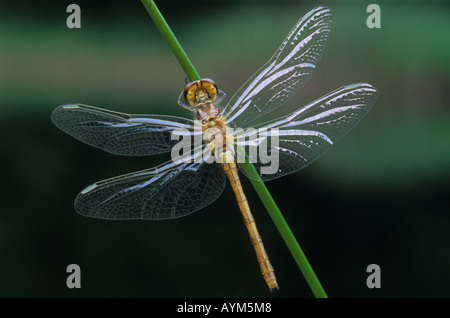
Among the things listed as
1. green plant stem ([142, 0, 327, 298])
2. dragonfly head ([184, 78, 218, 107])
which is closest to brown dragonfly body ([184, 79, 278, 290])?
dragonfly head ([184, 78, 218, 107])

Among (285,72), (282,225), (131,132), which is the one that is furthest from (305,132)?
(131,132)

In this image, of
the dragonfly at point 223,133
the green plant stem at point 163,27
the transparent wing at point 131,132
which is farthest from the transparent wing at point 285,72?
the green plant stem at point 163,27

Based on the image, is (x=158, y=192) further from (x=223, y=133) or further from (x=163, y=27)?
(x=163, y=27)

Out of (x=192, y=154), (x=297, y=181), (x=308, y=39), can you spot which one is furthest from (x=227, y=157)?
(x=297, y=181)

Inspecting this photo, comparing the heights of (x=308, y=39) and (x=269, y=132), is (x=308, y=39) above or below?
above

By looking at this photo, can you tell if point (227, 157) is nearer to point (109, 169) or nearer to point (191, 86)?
point (191, 86)

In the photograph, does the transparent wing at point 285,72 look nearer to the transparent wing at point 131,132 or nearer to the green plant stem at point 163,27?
the transparent wing at point 131,132
